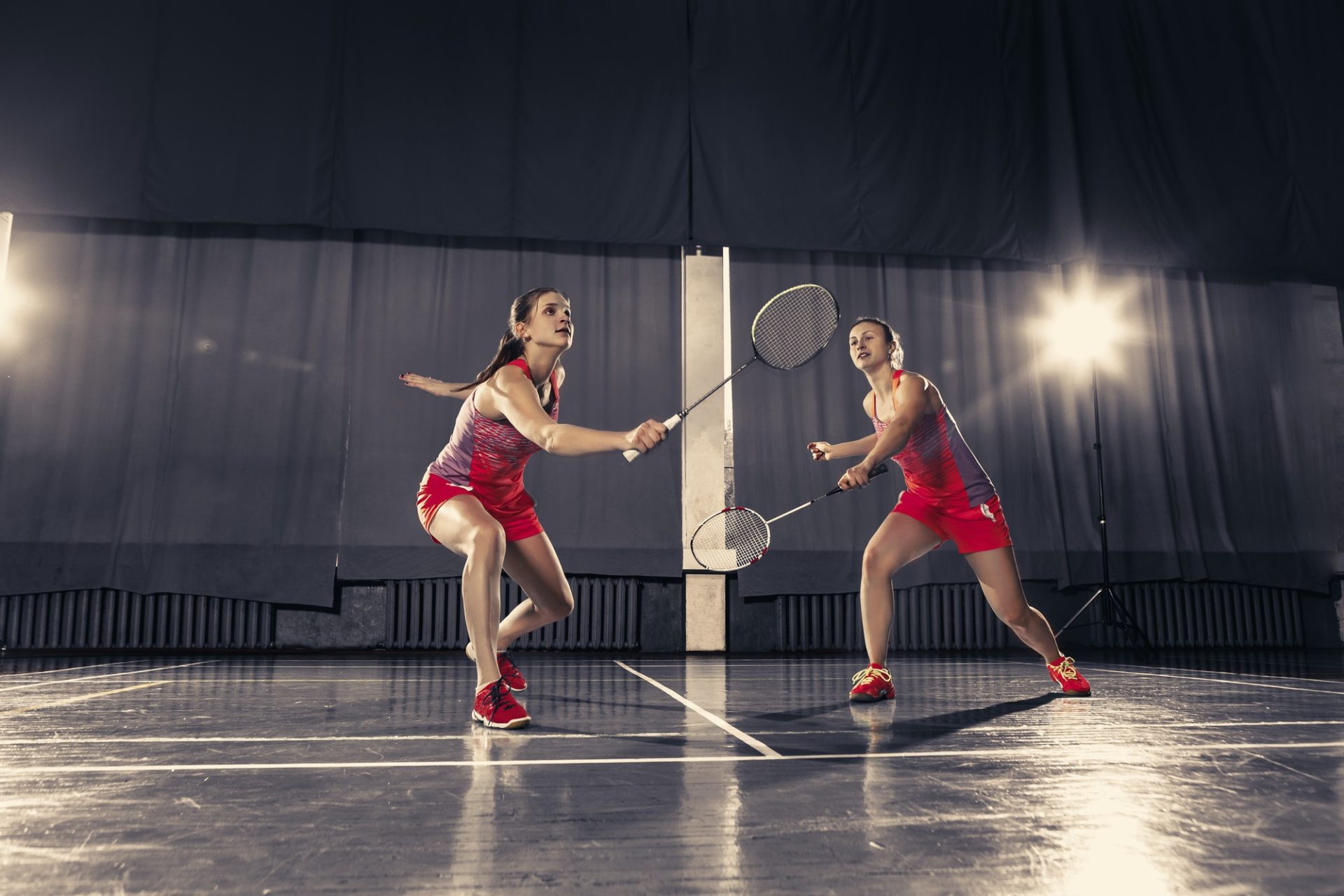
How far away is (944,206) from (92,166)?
642 cm

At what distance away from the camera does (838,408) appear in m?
7.10

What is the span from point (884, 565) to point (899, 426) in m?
0.49

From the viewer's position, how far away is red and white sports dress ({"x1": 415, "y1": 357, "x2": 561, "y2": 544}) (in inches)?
112

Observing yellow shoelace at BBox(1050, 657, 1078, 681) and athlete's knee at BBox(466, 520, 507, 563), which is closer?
athlete's knee at BBox(466, 520, 507, 563)

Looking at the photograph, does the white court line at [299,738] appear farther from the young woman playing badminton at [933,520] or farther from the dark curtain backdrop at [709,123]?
the dark curtain backdrop at [709,123]

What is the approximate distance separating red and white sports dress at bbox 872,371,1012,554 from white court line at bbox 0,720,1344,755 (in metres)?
0.92

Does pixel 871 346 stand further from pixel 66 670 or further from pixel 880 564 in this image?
pixel 66 670

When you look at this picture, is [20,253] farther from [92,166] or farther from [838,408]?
[838,408]

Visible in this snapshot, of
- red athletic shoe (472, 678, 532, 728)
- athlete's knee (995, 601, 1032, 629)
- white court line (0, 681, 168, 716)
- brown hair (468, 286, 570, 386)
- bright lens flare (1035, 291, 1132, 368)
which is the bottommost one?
white court line (0, 681, 168, 716)

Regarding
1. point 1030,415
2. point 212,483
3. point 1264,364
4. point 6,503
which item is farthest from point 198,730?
point 1264,364

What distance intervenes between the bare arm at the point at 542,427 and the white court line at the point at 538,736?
2.28ft

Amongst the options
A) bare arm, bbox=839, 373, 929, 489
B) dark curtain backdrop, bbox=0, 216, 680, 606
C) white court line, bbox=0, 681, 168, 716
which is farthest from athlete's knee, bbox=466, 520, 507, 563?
dark curtain backdrop, bbox=0, 216, 680, 606

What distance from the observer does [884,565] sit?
3.19 m

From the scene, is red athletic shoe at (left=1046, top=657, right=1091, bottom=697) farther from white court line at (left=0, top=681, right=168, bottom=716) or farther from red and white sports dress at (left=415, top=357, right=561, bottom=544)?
white court line at (left=0, top=681, right=168, bottom=716)
